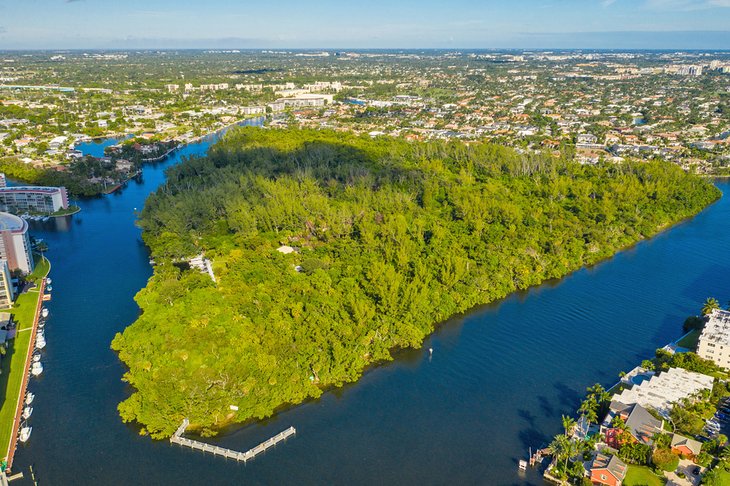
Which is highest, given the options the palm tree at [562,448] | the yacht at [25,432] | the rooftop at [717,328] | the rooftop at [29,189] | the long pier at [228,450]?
the rooftop at [29,189]

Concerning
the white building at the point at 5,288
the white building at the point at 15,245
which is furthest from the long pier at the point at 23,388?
the white building at the point at 15,245

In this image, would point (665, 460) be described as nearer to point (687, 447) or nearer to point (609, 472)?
point (687, 447)

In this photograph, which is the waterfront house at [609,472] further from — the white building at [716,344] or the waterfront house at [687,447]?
the white building at [716,344]

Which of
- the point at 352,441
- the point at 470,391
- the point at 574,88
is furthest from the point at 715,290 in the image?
the point at 574,88

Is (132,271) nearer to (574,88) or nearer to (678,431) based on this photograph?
(678,431)

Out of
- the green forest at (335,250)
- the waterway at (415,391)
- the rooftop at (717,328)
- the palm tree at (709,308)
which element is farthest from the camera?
the palm tree at (709,308)

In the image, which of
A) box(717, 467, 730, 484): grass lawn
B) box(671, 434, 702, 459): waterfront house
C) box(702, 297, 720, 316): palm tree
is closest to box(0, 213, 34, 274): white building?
box(671, 434, 702, 459): waterfront house
